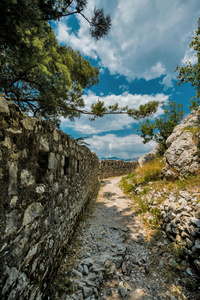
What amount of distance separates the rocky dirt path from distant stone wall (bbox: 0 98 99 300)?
48cm

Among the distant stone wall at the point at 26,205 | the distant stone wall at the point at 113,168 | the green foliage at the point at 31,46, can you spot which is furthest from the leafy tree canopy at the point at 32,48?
the distant stone wall at the point at 113,168

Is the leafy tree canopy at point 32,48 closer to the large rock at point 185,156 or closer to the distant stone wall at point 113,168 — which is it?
the large rock at point 185,156

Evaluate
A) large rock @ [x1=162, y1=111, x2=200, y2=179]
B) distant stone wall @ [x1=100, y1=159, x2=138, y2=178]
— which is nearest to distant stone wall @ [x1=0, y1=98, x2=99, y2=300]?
large rock @ [x1=162, y1=111, x2=200, y2=179]

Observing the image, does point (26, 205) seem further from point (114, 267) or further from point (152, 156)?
point (152, 156)

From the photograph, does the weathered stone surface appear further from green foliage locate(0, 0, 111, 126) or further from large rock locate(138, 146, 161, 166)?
large rock locate(138, 146, 161, 166)

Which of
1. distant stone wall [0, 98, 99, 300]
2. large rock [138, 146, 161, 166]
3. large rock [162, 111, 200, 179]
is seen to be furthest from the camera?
large rock [138, 146, 161, 166]

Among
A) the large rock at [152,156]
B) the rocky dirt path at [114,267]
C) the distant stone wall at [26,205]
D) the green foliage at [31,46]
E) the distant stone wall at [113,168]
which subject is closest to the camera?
the distant stone wall at [26,205]

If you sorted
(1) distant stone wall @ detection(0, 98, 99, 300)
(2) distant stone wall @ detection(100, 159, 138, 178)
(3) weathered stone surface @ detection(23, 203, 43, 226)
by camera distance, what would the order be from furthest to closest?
(2) distant stone wall @ detection(100, 159, 138, 178)
(3) weathered stone surface @ detection(23, 203, 43, 226)
(1) distant stone wall @ detection(0, 98, 99, 300)

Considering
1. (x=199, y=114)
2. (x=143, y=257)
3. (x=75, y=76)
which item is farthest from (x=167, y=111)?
(x=143, y=257)

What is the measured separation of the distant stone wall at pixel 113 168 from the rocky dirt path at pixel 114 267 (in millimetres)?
10033

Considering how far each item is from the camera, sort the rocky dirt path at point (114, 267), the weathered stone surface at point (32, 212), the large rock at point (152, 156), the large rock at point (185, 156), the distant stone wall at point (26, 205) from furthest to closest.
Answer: the large rock at point (152, 156)
the large rock at point (185, 156)
the rocky dirt path at point (114, 267)
the weathered stone surface at point (32, 212)
the distant stone wall at point (26, 205)

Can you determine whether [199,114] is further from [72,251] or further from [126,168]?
[126,168]

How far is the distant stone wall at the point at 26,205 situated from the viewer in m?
1.26

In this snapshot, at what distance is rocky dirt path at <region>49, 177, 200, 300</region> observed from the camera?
2.33 m
